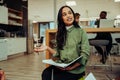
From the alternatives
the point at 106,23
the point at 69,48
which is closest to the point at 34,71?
the point at 106,23

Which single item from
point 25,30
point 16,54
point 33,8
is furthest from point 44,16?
point 16,54

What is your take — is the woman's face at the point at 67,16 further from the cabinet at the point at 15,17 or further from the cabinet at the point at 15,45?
the cabinet at the point at 15,17

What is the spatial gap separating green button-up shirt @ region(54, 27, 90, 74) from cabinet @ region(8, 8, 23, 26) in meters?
5.76

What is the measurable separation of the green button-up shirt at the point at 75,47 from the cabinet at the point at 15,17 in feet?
18.9

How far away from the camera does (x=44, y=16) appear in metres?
12.7

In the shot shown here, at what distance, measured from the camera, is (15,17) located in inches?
300

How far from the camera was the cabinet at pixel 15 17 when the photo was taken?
7360mm

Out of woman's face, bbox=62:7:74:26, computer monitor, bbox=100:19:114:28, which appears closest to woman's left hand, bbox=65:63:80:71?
woman's face, bbox=62:7:74:26

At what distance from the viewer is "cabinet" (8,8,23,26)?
290 inches

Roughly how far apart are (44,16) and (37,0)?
120 cm

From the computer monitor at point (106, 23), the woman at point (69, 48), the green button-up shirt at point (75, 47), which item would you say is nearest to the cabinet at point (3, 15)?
the computer monitor at point (106, 23)

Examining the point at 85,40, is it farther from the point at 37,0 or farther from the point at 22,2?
the point at 37,0

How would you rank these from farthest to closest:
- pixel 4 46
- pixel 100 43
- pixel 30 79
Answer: pixel 4 46
pixel 100 43
pixel 30 79

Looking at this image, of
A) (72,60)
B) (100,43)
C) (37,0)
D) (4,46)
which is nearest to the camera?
(72,60)
